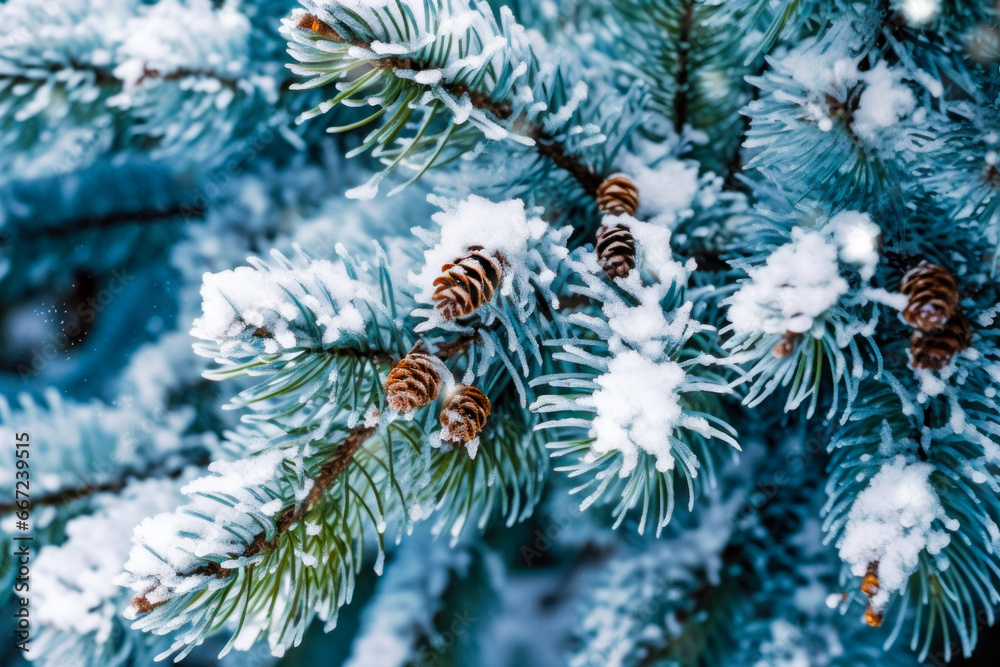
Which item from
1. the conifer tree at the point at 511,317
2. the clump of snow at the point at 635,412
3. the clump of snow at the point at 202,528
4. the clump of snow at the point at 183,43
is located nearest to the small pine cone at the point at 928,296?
the conifer tree at the point at 511,317

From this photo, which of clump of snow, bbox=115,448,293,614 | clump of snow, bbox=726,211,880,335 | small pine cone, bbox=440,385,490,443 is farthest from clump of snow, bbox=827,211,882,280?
clump of snow, bbox=115,448,293,614

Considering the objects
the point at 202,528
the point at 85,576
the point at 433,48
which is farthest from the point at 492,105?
the point at 85,576

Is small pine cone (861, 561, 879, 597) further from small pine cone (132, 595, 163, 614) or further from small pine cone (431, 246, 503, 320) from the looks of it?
small pine cone (132, 595, 163, 614)

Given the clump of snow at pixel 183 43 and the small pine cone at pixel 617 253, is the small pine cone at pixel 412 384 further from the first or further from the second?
the clump of snow at pixel 183 43

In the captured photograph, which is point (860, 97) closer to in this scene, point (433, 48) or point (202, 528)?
point (433, 48)

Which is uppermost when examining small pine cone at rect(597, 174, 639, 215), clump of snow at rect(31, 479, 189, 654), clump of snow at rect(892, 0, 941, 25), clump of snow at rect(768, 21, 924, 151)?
clump of snow at rect(892, 0, 941, 25)

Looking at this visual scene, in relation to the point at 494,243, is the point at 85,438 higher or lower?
lower
